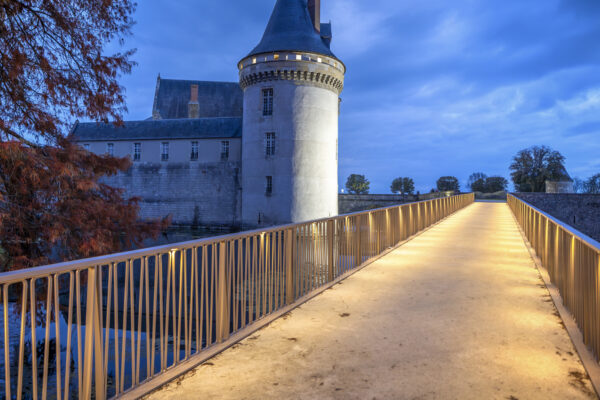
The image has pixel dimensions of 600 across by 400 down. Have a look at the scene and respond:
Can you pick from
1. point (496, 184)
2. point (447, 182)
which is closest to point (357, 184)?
point (447, 182)

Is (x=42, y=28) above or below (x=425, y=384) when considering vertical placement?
Answer: above

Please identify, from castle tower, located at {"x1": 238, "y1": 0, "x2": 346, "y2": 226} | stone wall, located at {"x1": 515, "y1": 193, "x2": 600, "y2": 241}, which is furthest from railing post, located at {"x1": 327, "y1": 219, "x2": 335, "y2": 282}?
stone wall, located at {"x1": 515, "y1": 193, "x2": 600, "y2": 241}

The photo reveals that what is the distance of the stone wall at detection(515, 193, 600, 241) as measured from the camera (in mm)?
42250

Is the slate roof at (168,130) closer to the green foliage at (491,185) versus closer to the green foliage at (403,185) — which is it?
the green foliage at (403,185)

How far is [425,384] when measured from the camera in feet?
10.8

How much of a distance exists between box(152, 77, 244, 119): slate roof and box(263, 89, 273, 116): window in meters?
17.7

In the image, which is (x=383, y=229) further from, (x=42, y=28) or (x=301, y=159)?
(x=301, y=159)

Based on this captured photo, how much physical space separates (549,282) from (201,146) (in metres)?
35.9

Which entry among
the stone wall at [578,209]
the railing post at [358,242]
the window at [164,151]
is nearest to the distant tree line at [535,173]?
the stone wall at [578,209]

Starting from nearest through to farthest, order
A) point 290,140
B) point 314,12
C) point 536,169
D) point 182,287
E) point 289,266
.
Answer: point 182,287
point 289,266
point 290,140
point 314,12
point 536,169

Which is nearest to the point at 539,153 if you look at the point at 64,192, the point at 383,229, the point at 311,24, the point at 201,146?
the point at 311,24

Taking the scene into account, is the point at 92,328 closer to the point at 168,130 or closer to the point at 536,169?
the point at 168,130

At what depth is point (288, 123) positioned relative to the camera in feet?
109

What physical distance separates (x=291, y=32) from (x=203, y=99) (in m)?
21.2
